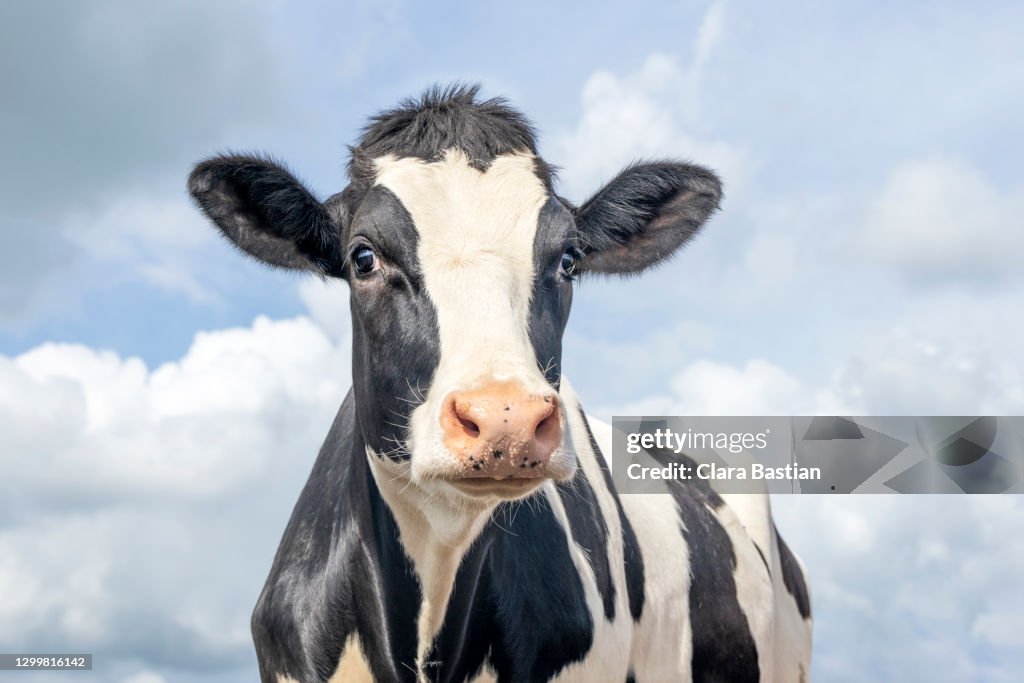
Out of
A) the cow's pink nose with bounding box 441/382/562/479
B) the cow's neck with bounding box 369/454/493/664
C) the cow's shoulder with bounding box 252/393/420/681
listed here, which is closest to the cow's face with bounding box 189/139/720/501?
the cow's pink nose with bounding box 441/382/562/479

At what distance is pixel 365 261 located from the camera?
5879 millimetres

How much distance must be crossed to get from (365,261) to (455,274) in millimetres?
724

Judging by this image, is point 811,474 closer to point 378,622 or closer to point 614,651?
point 614,651

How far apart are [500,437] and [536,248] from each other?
5.21 ft

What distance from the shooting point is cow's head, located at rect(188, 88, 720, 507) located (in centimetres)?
467

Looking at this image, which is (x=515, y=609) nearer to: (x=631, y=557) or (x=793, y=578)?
(x=631, y=557)

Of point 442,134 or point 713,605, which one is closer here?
point 442,134

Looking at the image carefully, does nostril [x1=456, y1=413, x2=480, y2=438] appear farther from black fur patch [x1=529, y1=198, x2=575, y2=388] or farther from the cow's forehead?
the cow's forehead

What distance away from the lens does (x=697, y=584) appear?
9078 millimetres

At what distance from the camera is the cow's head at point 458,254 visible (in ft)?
15.3

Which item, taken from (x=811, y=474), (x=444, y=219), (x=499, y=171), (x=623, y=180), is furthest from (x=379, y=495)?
(x=811, y=474)

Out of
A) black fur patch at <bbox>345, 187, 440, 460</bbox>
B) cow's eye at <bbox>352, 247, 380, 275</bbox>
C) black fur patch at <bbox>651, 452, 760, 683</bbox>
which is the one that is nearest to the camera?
black fur patch at <bbox>345, 187, 440, 460</bbox>

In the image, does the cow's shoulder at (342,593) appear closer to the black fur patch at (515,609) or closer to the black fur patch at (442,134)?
the black fur patch at (515,609)

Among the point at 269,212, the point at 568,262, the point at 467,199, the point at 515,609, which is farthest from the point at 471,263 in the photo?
the point at 515,609
